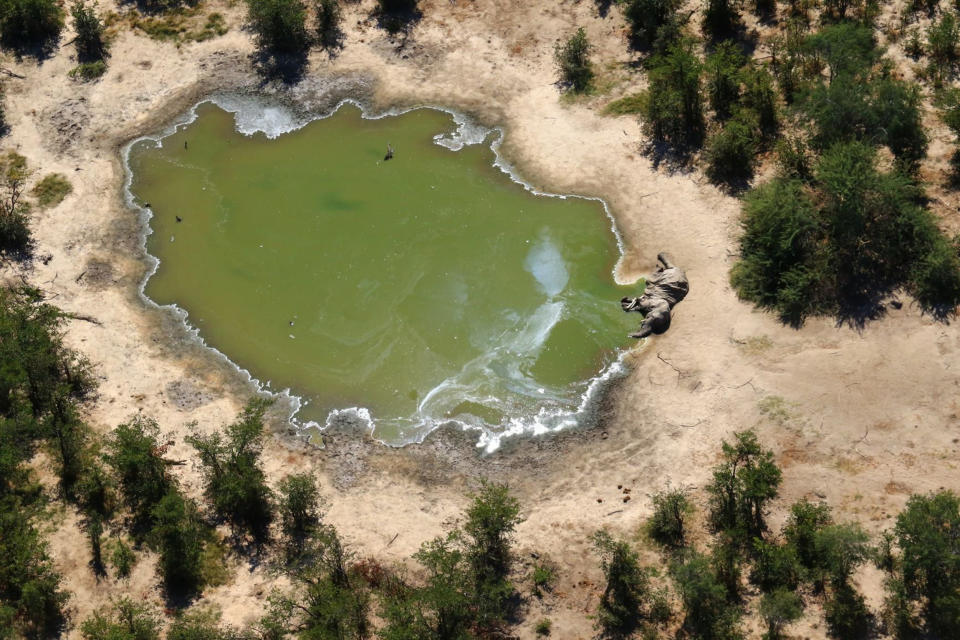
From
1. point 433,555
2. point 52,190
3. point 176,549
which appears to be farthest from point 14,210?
point 433,555

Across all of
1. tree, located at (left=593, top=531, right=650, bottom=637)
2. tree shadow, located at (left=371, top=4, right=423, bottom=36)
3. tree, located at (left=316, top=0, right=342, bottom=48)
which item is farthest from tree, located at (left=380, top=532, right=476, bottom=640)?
tree, located at (left=316, top=0, right=342, bottom=48)

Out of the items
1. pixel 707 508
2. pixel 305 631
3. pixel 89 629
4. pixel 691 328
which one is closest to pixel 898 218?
pixel 691 328

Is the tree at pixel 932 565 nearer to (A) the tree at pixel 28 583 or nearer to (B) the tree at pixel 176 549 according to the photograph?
(B) the tree at pixel 176 549

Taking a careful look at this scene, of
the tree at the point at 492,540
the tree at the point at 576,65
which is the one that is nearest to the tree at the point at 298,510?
Result: the tree at the point at 492,540

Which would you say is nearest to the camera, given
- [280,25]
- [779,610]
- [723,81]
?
[779,610]

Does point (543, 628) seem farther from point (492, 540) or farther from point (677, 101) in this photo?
point (677, 101)

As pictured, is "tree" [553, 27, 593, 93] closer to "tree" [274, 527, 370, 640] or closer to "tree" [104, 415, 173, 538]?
"tree" [274, 527, 370, 640]
